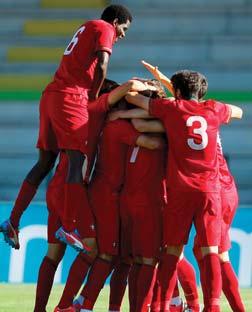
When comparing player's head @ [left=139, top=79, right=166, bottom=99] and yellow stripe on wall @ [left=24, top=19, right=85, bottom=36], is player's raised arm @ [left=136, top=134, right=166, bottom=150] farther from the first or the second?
yellow stripe on wall @ [left=24, top=19, right=85, bottom=36]

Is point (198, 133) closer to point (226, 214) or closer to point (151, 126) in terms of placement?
point (151, 126)

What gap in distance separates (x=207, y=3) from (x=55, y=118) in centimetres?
910

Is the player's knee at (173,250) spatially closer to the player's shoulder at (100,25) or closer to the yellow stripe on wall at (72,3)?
the player's shoulder at (100,25)

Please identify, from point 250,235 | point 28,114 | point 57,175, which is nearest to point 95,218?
point 57,175

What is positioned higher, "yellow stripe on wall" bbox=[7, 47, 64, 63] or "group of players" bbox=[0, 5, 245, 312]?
"yellow stripe on wall" bbox=[7, 47, 64, 63]

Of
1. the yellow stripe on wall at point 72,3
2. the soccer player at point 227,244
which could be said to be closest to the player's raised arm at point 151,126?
the soccer player at point 227,244

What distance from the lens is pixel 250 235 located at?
10.1 m

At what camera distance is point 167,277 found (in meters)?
6.31

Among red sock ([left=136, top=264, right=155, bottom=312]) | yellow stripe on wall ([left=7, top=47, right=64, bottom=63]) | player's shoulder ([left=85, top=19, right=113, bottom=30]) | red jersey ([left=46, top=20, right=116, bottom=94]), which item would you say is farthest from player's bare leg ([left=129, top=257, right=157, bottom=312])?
yellow stripe on wall ([left=7, top=47, right=64, bottom=63])

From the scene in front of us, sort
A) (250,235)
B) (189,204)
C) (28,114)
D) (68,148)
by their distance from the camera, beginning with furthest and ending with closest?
(28,114) → (250,235) → (68,148) → (189,204)

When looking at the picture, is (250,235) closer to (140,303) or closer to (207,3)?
(140,303)

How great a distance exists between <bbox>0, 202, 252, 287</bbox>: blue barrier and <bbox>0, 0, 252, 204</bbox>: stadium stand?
3761 millimetres

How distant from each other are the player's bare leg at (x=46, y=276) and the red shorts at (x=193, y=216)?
91cm

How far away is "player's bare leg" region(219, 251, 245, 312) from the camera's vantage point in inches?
255
